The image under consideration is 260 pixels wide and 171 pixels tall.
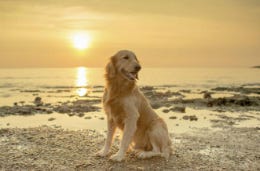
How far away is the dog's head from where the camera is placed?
7.47m

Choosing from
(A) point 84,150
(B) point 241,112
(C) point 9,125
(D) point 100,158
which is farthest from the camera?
(B) point 241,112

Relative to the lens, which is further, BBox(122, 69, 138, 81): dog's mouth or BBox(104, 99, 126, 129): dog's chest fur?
BBox(104, 99, 126, 129): dog's chest fur

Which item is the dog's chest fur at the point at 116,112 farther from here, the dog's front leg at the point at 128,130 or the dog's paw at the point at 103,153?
the dog's paw at the point at 103,153

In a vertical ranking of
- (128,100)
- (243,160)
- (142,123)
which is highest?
(128,100)

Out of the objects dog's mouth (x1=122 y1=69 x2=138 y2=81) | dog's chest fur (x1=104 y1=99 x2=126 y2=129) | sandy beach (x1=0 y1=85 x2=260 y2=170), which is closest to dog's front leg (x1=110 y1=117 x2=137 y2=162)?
dog's chest fur (x1=104 y1=99 x2=126 y2=129)

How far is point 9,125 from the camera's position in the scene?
14039 mm

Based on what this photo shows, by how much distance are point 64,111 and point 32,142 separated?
917 cm

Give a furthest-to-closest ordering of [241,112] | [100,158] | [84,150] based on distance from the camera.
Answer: [241,112] → [84,150] → [100,158]

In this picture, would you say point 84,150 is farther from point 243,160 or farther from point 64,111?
point 64,111

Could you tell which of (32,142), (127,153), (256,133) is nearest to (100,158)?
(127,153)

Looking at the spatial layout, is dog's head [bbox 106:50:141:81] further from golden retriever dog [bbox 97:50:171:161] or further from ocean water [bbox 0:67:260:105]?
ocean water [bbox 0:67:260:105]

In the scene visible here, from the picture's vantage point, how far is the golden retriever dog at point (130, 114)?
764cm

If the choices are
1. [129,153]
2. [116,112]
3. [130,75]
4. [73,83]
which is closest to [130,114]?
[116,112]

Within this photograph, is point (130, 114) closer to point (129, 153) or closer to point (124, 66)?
point (124, 66)
